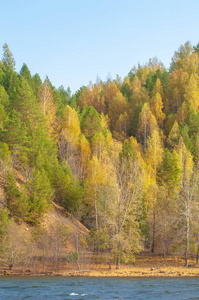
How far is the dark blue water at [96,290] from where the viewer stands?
21.1m

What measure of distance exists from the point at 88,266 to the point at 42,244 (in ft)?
19.4

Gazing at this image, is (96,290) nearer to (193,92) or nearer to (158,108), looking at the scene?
(158,108)

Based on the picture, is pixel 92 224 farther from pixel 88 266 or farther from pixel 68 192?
pixel 88 266

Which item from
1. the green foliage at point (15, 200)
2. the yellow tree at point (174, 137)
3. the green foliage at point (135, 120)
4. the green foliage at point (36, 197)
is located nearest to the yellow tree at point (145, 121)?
the green foliage at point (135, 120)

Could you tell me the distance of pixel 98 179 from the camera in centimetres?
4891

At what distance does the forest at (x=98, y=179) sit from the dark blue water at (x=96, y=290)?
787 centimetres

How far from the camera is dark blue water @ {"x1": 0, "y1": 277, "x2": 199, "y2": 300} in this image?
21109 mm

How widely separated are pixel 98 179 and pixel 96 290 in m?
25.9

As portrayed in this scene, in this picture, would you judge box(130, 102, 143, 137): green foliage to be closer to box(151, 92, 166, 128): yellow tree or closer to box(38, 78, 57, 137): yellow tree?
box(151, 92, 166, 128): yellow tree

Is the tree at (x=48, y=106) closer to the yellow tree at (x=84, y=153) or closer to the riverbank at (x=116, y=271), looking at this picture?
the yellow tree at (x=84, y=153)

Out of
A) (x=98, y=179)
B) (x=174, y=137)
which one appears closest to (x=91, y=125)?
(x=174, y=137)

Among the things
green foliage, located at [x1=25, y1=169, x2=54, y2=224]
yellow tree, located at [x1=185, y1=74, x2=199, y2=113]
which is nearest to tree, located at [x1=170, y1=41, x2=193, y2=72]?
yellow tree, located at [x1=185, y1=74, x2=199, y2=113]

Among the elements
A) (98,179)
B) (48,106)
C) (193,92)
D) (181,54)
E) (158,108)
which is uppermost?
(181,54)

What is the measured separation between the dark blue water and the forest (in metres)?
7.87
